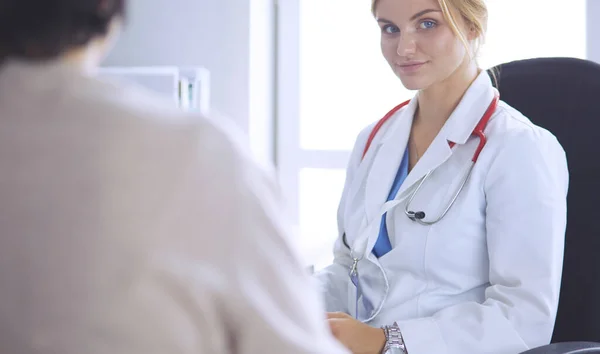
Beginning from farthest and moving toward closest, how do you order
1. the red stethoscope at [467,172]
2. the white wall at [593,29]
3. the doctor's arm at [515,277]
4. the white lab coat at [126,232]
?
the white wall at [593,29]
the red stethoscope at [467,172]
the doctor's arm at [515,277]
the white lab coat at [126,232]

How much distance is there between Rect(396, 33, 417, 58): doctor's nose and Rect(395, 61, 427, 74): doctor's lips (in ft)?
0.06

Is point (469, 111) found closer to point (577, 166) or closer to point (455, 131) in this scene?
point (455, 131)

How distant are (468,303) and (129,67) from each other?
2070 mm

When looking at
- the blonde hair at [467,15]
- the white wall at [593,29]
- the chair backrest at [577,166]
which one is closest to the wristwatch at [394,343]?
the chair backrest at [577,166]

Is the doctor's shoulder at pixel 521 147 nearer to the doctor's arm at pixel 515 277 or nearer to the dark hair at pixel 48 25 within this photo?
the doctor's arm at pixel 515 277

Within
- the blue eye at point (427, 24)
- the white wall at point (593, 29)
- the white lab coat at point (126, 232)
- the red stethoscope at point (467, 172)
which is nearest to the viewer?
the white lab coat at point (126, 232)

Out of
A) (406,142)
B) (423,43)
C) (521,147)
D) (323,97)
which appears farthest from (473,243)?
(323,97)

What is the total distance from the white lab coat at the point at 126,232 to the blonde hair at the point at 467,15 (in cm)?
99

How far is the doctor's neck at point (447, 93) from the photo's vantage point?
153 cm

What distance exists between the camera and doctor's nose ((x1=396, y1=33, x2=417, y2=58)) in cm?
150

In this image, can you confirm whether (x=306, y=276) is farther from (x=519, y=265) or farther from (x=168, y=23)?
(x=168, y=23)

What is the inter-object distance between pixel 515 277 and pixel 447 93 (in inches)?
17.5

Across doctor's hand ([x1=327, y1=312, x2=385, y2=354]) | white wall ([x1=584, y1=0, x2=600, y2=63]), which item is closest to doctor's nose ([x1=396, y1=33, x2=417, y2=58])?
doctor's hand ([x1=327, y1=312, x2=385, y2=354])

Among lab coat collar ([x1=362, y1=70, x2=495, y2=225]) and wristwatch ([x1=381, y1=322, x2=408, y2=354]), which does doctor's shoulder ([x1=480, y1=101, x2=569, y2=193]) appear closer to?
lab coat collar ([x1=362, y1=70, x2=495, y2=225])
